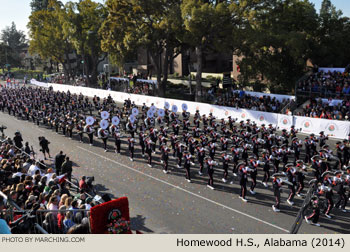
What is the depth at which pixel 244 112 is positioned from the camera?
24.5m

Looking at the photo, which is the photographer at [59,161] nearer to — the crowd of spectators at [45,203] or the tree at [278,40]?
the crowd of spectators at [45,203]

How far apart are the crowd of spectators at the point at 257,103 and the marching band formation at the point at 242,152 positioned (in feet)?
9.47

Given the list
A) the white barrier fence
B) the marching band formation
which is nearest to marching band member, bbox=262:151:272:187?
the marching band formation

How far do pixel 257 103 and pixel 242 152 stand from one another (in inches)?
470

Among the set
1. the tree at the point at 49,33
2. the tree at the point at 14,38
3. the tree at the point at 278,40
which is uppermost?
the tree at the point at 14,38

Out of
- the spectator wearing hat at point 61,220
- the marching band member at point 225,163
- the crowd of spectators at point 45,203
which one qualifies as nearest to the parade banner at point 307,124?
the marching band member at point 225,163

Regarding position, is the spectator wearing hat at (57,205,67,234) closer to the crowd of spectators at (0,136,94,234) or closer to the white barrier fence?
the crowd of spectators at (0,136,94,234)

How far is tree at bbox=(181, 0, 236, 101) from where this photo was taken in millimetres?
25266

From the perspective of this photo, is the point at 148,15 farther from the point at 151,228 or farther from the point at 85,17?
the point at 151,228

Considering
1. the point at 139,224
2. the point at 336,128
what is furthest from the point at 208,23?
the point at 139,224

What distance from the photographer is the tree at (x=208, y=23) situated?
2527 cm

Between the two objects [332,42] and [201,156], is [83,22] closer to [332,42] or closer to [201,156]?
[332,42]

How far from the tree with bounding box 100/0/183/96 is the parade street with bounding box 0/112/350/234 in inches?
652

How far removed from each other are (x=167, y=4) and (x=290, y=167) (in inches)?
909
